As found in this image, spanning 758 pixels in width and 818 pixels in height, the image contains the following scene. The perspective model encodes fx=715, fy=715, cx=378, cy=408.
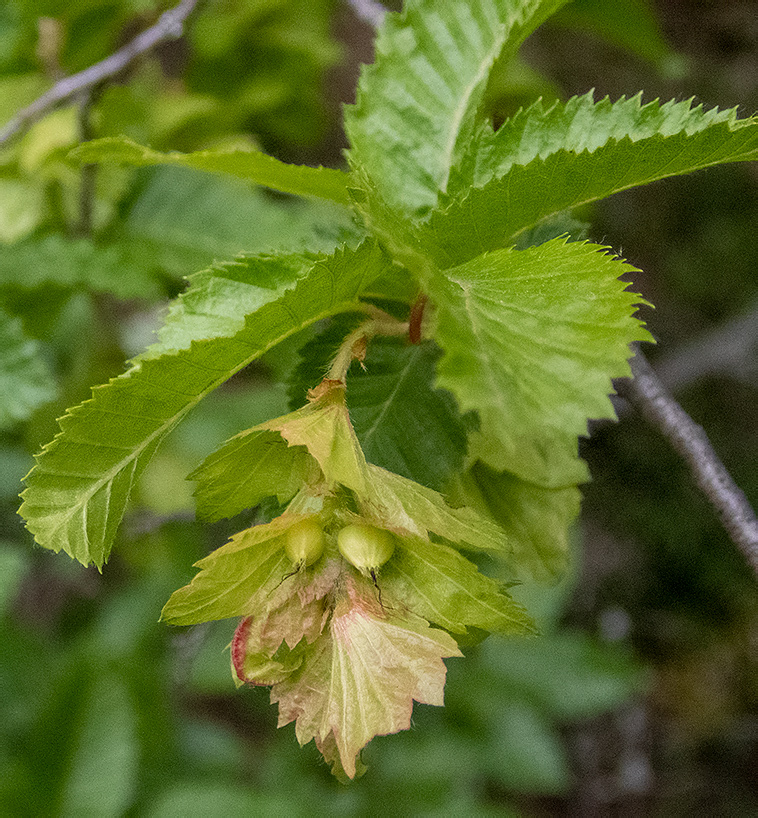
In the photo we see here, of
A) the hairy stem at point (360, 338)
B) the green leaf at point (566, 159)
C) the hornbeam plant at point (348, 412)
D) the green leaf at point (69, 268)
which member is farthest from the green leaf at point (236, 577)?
the green leaf at point (69, 268)

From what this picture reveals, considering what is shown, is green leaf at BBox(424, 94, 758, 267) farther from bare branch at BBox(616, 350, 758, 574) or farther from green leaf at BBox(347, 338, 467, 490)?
bare branch at BBox(616, 350, 758, 574)

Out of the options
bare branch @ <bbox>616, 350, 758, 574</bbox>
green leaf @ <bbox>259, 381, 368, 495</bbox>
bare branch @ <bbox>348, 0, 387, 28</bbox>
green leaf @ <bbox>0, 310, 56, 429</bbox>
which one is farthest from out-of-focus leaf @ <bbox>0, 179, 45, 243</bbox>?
bare branch @ <bbox>616, 350, 758, 574</bbox>

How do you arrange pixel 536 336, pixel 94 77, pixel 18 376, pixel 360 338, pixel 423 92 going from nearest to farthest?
pixel 536 336 → pixel 360 338 → pixel 423 92 → pixel 18 376 → pixel 94 77

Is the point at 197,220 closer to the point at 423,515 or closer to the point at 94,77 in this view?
the point at 94,77

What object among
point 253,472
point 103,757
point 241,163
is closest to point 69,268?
point 241,163

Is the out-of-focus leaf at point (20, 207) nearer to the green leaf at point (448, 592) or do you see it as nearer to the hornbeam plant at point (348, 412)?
the hornbeam plant at point (348, 412)

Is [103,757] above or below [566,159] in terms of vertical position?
below

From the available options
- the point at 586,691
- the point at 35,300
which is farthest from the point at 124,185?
the point at 586,691
